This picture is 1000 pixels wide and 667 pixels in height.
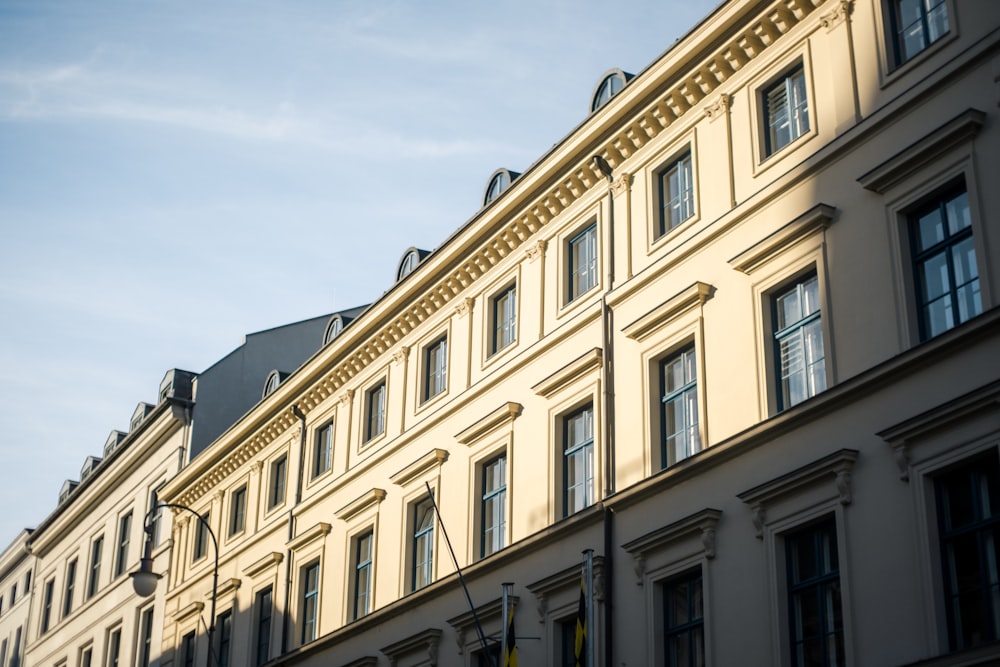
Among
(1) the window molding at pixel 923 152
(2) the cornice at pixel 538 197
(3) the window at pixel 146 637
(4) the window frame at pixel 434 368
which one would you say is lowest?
(3) the window at pixel 146 637

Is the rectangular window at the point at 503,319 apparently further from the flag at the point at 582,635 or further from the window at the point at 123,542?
the window at the point at 123,542

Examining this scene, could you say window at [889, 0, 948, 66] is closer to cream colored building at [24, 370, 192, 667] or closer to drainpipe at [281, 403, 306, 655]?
drainpipe at [281, 403, 306, 655]

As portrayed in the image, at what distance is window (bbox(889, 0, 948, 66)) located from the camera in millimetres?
20312

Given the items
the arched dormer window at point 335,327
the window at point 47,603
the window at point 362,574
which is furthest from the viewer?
the window at point 47,603

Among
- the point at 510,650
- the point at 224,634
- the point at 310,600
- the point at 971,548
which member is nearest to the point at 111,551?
the point at 224,634

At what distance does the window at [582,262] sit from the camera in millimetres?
27297

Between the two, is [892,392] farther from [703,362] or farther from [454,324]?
[454,324]

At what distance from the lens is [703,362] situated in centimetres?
2297

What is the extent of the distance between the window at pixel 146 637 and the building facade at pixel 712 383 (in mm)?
11296

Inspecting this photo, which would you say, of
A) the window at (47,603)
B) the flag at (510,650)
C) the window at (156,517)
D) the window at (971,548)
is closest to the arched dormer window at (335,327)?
the window at (156,517)

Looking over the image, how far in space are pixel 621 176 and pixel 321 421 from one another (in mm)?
13632

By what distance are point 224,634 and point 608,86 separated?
20464mm

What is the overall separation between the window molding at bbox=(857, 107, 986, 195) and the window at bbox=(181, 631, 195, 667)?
A: 28295mm

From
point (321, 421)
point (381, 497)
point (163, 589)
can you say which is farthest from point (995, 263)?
point (163, 589)
